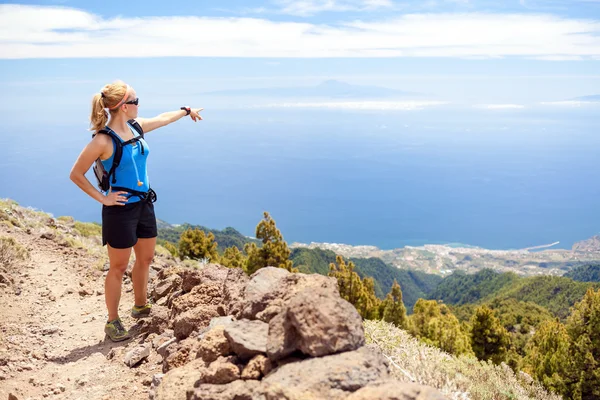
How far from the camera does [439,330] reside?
16.1m

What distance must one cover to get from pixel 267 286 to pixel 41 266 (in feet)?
18.5

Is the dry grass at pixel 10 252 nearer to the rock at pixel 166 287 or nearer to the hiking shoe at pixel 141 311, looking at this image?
the rock at pixel 166 287

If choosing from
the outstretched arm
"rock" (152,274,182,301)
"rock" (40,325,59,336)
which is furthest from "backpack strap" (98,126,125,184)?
"rock" (40,325,59,336)

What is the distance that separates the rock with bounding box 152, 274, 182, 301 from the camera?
5.69 metres

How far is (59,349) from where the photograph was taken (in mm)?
4688

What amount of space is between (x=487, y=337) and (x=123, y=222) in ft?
55.4

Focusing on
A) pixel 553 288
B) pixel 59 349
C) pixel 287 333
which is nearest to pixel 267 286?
pixel 287 333

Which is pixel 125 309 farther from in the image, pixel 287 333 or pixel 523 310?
pixel 523 310

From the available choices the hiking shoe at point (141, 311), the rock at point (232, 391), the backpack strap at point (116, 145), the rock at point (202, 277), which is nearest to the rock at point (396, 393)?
the rock at point (232, 391)

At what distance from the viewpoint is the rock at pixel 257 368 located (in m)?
2.54

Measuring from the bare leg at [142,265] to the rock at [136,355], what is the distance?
948mm

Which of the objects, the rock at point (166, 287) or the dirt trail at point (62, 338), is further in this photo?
the rock at point (166, 287)

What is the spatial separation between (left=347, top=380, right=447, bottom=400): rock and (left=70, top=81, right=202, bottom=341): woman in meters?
2.85

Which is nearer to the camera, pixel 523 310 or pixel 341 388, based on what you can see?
pixel 341 388
